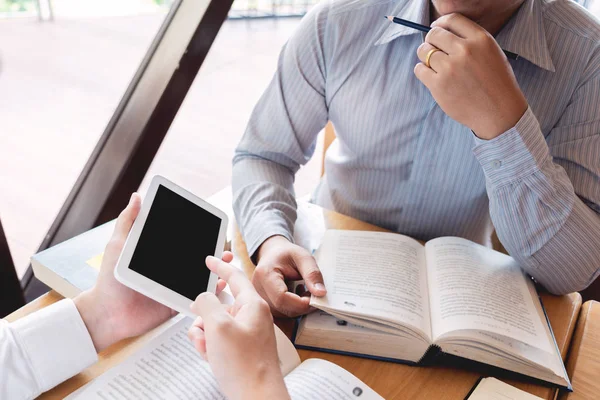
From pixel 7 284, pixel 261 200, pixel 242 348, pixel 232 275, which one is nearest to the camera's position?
pixel 242 348

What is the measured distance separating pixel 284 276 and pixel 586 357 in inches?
19.3

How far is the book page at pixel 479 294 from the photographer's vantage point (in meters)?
0.73

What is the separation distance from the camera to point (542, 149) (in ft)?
2.81

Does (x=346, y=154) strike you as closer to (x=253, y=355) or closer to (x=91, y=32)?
(x=253, y=355)

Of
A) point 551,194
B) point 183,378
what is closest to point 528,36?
point 551,194

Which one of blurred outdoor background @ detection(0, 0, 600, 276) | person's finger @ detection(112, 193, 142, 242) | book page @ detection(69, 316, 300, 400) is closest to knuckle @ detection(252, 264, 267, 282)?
book page @ detection(69, 316, 300, 400)

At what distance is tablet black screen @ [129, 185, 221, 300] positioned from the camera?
68 centimetres

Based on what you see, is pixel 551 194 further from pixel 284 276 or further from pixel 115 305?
pixel 115 305

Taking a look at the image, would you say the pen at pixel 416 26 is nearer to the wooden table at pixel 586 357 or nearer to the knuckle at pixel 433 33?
the knuckle at pixel 433 33

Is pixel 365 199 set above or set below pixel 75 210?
above

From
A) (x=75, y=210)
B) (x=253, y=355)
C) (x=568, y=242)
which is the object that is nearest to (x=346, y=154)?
(x=568, y=242)

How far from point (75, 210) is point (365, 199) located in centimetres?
82

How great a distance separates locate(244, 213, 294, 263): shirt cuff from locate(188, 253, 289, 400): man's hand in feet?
0.99

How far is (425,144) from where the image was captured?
3.41 feet
